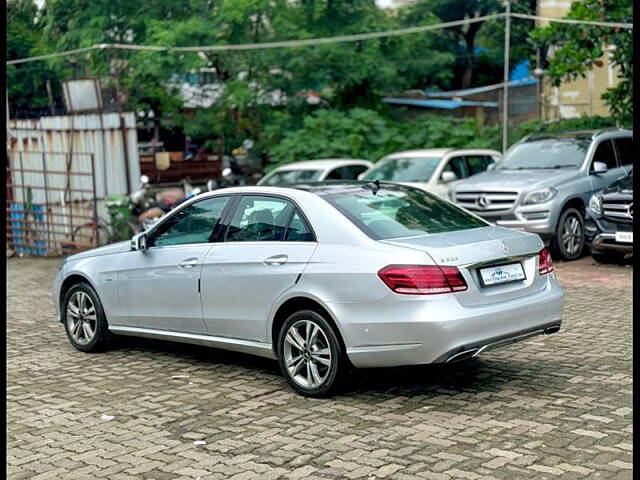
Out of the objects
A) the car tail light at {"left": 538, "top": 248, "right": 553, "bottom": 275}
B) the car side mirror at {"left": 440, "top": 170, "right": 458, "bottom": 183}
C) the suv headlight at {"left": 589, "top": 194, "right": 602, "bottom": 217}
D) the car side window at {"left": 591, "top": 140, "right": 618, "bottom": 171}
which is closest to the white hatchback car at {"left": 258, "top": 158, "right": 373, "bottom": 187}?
the car side mirror at {"left": 440, "top": 170, "right": 458, "bottom": 183}

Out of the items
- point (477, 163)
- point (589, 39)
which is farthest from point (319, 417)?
point (589, 39)

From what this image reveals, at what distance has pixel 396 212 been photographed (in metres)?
7.38

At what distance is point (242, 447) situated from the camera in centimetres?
589

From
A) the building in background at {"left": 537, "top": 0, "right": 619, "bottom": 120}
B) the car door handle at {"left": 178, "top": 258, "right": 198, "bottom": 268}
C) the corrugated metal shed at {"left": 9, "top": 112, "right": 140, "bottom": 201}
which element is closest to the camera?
the car door handle at {"left": 178, "top": 258, "right": 198, "bottom": 268}

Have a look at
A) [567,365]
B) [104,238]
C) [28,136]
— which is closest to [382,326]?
[567,365]

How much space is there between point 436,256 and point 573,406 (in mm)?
1346

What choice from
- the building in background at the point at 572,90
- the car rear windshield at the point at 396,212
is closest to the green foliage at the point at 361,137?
the building in background at the point at 572,90

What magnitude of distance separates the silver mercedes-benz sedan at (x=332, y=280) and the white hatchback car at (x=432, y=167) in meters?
8.81

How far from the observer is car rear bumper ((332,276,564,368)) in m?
6.36

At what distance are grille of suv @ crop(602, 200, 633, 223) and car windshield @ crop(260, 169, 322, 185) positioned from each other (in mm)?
5565

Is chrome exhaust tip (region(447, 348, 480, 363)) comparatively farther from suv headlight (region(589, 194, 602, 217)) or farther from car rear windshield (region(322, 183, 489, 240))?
suv headlight (region(589, 194, 602, 217))

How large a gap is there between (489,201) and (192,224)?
753 cm

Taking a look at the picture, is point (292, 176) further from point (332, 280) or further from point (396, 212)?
point (332, 280)

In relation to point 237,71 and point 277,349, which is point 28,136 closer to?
point 237,71
